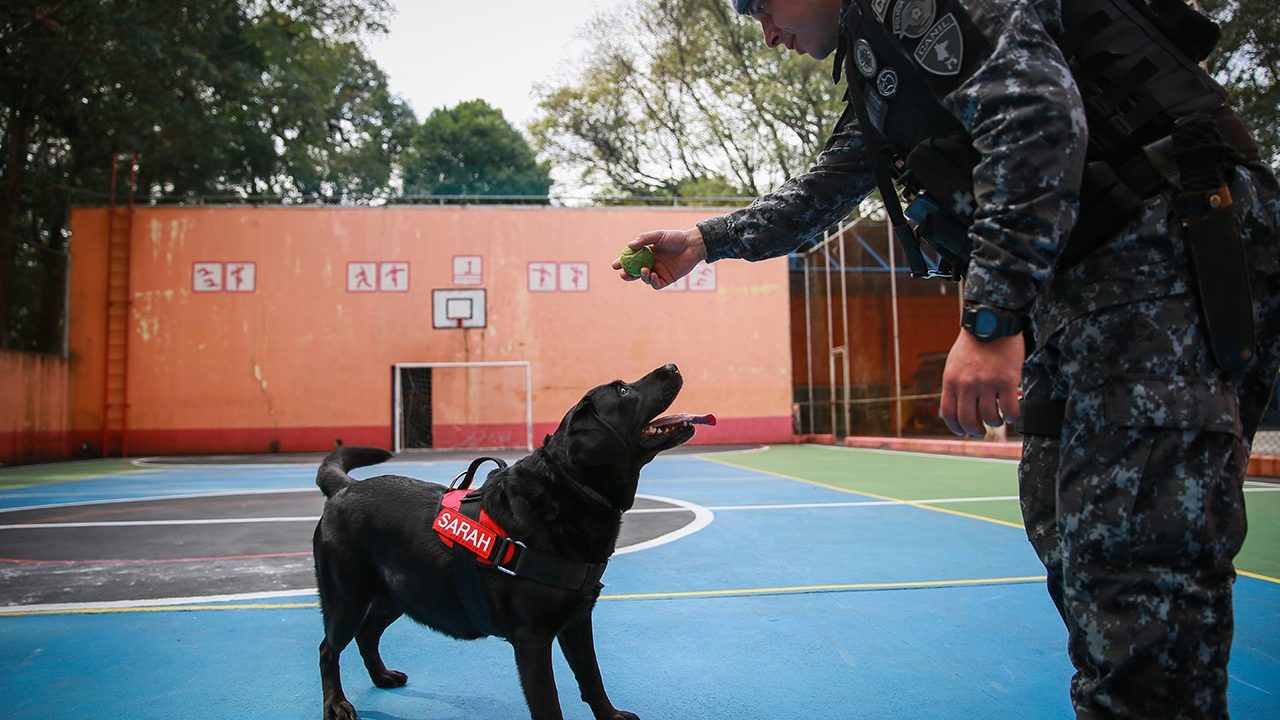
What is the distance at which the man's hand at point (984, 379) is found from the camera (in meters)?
1.21

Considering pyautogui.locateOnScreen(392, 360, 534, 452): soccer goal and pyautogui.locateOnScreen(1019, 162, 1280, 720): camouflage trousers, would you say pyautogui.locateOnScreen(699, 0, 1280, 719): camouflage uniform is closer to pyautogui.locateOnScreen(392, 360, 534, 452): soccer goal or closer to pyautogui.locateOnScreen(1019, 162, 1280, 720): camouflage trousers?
pyautogui.locateOnScreen(1019, 162, 1280, 720): camouflage trousers

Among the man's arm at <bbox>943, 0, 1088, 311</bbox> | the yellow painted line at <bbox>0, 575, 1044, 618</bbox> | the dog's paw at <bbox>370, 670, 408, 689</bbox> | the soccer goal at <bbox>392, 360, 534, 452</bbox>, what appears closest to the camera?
the man's arm at <bbox>943, 0, 1088, 311</bbox>

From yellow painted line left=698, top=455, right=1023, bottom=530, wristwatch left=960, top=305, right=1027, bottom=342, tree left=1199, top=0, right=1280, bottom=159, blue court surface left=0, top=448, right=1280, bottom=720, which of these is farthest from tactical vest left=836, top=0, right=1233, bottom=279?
tree left=1199, top=0, right=1280, bottom=159

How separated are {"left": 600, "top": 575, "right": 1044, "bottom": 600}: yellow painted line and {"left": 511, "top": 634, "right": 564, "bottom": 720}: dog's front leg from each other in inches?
54.2

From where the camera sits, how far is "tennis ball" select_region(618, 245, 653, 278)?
2.12 metres

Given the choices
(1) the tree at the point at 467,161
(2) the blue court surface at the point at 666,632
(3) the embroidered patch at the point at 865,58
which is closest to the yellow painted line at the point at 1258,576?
(2) the blue court surface at the point at 666,632

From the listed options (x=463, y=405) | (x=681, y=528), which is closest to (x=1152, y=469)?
(x=681, y=528)

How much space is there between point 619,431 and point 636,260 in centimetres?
47

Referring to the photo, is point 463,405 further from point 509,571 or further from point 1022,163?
point 1022,163

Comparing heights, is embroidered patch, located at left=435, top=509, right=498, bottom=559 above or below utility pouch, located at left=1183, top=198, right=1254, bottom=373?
below

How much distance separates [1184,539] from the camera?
1125 mm

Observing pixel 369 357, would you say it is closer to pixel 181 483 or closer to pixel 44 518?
pixel 181 483

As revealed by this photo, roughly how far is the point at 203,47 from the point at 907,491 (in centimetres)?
1684

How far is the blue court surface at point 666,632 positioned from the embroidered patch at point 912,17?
1.64 metres
